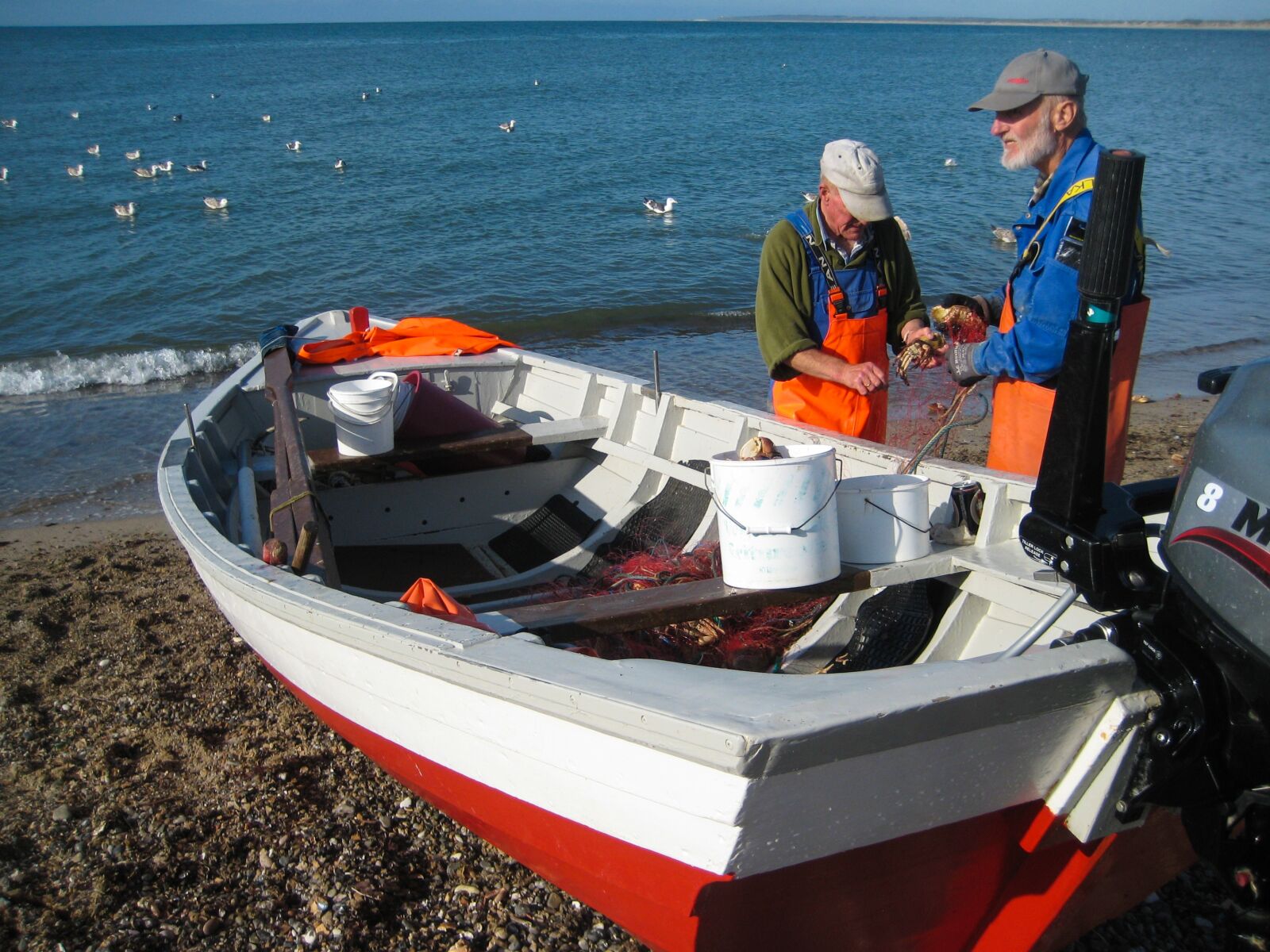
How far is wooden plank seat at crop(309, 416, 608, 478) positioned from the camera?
4969 mm

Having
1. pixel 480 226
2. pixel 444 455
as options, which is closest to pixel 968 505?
pixel 444 455

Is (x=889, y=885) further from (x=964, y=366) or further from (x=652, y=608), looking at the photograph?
(x=964, y=366)

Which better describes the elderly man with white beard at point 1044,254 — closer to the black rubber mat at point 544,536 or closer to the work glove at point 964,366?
the work glove at point 964,366

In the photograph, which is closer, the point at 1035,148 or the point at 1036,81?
the point at 1036,81

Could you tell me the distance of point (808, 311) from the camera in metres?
4.34

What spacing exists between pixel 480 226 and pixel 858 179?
16.3m

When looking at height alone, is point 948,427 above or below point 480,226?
above

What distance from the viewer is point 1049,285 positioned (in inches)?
137

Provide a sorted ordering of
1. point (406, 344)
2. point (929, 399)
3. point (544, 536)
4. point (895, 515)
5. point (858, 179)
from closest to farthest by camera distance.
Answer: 1. point (895, 515)
2. point (858, 179)
3. point (544, 536)
4. point (406, 344)
5. point (929, 399)

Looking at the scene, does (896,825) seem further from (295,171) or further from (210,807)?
(295,171)

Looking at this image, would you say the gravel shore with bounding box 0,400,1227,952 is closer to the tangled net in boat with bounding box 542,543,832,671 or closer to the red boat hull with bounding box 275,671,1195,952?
the red boat hull with bounding box 275,671,1195,952

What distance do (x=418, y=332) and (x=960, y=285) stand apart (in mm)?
11120

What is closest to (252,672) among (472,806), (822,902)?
(472,806)

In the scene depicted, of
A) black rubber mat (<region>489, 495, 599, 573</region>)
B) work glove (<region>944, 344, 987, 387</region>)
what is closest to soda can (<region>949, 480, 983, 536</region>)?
work glove (<region>944, 344, 987, 387</region>)
